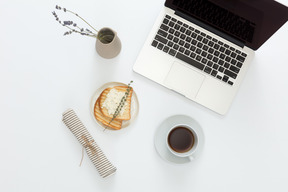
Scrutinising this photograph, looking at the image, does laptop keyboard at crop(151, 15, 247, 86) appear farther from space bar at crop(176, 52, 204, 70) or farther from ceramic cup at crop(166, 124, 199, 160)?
ceramic cup at crop(166, 124, 199, 160)

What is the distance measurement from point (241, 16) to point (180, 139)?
49 centimetres

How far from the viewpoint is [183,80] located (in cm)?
111

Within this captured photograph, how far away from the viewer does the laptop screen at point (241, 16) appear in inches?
35.2

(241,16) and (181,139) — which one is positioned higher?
(241,16)

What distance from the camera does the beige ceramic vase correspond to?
1.02 metres

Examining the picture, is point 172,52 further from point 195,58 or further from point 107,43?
point 107,43

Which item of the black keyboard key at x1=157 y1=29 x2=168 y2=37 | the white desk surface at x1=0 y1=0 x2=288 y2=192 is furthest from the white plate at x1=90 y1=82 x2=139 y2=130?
the black keyboard key at x1=157 y1=29 x2=168 y2=37

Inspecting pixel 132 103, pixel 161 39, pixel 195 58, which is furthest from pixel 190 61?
pixel 132 103

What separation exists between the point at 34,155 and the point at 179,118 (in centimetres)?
58

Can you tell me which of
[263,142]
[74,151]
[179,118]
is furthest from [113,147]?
[263,142]

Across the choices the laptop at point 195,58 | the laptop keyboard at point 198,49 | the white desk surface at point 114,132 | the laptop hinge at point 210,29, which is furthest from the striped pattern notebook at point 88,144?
the laptop hinge at point 210,29

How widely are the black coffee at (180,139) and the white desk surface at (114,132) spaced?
2.8 inches

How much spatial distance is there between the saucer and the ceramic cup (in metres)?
0.03

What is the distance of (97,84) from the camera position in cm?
113
